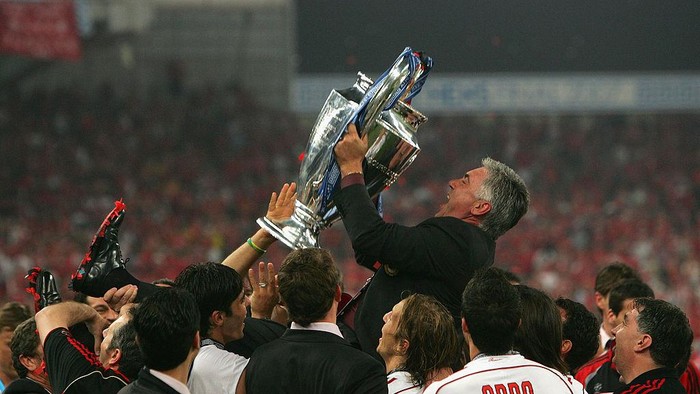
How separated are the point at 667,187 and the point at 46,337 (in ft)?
52.1

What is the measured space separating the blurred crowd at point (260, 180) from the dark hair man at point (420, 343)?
1134 centimetres

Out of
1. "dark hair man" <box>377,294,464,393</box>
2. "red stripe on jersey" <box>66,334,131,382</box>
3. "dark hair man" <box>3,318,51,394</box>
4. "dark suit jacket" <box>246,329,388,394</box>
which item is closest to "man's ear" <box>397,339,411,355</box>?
"dark hair man" <box>377,294,464,393</box>

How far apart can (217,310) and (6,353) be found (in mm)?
1464

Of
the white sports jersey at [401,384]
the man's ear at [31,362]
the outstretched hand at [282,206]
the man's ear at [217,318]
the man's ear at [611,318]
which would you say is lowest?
the man's ear at [31,362]

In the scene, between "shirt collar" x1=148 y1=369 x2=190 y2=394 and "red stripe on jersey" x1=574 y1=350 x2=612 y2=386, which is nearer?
"shirt collar" x1=148 y1=369 x2=190 y2=394

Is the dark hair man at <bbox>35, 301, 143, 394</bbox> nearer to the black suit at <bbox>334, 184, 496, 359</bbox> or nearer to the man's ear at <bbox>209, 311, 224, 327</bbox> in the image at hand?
the man's ear at <bbox>209, 311, 224, 327</bbox>

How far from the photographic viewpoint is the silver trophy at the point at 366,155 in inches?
123

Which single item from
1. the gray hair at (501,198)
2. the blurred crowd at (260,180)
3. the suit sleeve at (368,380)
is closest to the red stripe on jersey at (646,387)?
the gray hair at (501,198)

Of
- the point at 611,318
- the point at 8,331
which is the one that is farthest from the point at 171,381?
the point at 611,318

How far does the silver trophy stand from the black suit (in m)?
0.22

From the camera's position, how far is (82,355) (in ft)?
9.20

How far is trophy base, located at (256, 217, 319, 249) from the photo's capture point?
3.24 meters

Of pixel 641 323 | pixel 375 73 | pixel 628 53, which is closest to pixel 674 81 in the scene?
pixel 628 53

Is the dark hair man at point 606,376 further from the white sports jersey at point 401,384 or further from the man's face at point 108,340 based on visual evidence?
the man's face at point 108,340
